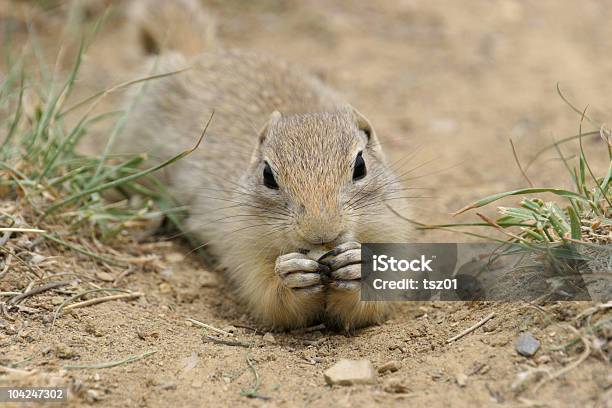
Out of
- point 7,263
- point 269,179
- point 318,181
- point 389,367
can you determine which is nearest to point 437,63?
point 269,179

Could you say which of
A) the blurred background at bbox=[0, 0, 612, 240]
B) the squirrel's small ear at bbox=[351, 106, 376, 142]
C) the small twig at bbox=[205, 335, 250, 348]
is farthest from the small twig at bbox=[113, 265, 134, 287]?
the blurred background at bbox=[0, 0, 612, 240]

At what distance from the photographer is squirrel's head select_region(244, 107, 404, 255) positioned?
159 inches

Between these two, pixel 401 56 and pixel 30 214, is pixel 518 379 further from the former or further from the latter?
→ pixel 401 56

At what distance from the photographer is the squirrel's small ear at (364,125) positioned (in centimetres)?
513

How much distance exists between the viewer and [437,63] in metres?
9.15

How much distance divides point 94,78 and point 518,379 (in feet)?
23.3

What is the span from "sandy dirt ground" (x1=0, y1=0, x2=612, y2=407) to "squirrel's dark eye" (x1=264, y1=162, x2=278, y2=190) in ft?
3.08

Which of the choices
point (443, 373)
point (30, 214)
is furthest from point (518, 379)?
point (30, 214)

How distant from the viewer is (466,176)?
22.1 ft

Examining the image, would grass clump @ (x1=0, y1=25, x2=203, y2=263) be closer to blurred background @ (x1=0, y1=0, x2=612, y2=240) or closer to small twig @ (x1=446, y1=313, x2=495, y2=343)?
blurred background @ (x1=0, y1=0, x2=612, y2=240)

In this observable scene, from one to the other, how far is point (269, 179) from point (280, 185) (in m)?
0.21

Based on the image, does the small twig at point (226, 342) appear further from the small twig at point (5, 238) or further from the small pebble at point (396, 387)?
the small twig at point (5, 238)

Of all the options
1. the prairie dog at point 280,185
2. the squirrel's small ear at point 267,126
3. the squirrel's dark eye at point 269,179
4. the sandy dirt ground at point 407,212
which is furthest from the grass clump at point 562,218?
the squirrel's small ear at point 267,126

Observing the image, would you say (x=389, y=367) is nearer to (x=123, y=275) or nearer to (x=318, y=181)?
(x=318, y=181)
